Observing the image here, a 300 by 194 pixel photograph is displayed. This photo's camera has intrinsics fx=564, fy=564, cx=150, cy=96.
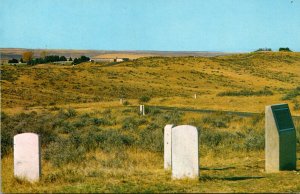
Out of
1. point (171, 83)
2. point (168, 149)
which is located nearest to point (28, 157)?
point (168, 149)

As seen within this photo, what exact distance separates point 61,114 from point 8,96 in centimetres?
2744

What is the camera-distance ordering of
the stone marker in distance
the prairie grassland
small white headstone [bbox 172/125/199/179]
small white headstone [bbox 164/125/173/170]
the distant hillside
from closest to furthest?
1. the prairie grassland
2. small white headstone [bbox 172/125/199/179]
3. the stone marker in distance
4. small white headstone [bbox 164/125/173/170]
5. the distant hillside

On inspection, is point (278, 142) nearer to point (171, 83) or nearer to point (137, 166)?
point (137, 166)

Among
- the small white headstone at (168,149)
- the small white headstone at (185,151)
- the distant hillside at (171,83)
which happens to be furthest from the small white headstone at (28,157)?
the distant hillside at (171,83)

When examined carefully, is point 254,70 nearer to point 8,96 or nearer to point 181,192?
point 8,96

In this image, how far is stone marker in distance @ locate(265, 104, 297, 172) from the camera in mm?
14367

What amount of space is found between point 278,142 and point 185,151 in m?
3.01

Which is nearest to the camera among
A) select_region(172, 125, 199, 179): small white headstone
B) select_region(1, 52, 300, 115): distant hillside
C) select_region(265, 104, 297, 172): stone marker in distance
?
select_region(172, 125, 199, 179): small white headstone

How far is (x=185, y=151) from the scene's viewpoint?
1262 cm

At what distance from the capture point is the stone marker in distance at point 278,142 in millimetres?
14367

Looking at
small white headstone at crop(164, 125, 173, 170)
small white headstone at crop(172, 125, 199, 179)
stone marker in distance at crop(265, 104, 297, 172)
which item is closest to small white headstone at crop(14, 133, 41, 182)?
small white headstone at crop(172, 125, 199, 179)

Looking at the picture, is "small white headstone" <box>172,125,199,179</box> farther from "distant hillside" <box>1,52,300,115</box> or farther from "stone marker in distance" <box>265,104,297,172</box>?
"distant hillside" <box>1,52,300,115</box>

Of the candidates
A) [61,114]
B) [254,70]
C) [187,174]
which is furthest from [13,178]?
[254,70]

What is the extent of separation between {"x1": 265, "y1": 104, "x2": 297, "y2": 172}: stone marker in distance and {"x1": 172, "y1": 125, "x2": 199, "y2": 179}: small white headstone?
278 centimetres
